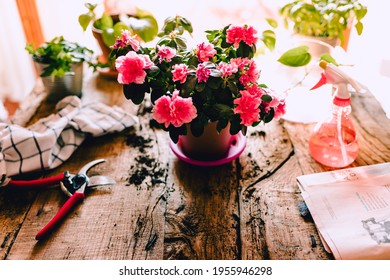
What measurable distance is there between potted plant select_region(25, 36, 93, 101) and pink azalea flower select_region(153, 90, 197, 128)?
0.48 metres

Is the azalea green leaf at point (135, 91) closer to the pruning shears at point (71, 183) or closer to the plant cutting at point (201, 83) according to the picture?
the plant cutting at point (201, 83)

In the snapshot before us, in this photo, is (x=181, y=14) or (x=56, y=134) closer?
(x=56, y=134)

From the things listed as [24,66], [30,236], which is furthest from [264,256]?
[24,66]

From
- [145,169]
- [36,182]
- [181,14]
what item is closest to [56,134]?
[36,182]

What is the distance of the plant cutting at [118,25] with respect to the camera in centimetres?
101

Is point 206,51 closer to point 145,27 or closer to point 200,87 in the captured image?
point 200,87

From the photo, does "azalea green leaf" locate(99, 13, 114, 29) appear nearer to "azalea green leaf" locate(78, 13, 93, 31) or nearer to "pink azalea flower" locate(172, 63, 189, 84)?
"azalea green leaf" locate(78, 13, 93, 31)

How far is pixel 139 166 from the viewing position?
0.89 metres

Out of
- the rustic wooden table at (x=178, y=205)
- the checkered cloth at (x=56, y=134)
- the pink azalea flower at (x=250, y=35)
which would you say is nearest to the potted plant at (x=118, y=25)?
the checkered cloth at (x=56, y=134)

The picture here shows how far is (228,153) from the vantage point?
882mm

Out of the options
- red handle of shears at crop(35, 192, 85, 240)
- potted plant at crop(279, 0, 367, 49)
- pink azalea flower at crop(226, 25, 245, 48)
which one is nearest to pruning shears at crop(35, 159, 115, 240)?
red handle of shears at crop(35, 192, 85, 240)

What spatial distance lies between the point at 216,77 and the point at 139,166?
1.04 feet

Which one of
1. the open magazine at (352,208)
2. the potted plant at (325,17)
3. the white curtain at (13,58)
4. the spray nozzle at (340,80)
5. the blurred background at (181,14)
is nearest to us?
the open magazine at (352,208)

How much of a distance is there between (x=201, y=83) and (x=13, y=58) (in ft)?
4.07
